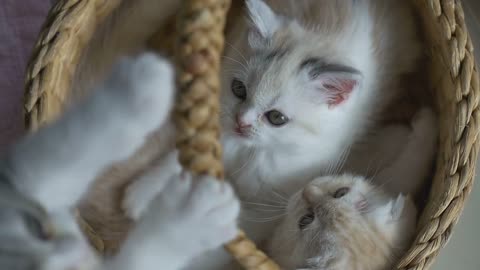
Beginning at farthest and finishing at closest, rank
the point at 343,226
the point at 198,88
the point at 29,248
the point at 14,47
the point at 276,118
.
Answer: the point at 14,47
the point at 276,118
the point at 343,226
the point at 198,88
the point at 29,248

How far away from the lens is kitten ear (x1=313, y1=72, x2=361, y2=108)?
0.95 m

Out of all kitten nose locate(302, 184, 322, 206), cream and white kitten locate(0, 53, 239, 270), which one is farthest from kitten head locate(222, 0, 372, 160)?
cream and white kitten locate(0, 53, 239, 270)

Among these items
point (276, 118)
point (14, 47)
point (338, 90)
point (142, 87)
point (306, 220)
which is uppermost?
point (142, 87)

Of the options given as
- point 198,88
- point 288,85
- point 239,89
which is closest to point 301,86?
point 288,85

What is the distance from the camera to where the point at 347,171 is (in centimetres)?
118

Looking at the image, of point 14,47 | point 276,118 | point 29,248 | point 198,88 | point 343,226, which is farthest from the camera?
point 14,47

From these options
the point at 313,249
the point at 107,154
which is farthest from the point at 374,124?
the point at 107,154

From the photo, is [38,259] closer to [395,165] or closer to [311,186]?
[311,186]

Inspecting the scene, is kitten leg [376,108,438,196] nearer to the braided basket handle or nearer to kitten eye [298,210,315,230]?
kitten eye [298,210,315,230]

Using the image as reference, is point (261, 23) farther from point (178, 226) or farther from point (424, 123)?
point (178, 226)

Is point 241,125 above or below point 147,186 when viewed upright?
above

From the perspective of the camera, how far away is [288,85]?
3.38ft

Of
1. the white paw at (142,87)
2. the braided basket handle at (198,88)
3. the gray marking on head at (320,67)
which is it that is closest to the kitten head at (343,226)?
the gray marking on head at (320,67)

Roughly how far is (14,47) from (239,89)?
0.64 meters
